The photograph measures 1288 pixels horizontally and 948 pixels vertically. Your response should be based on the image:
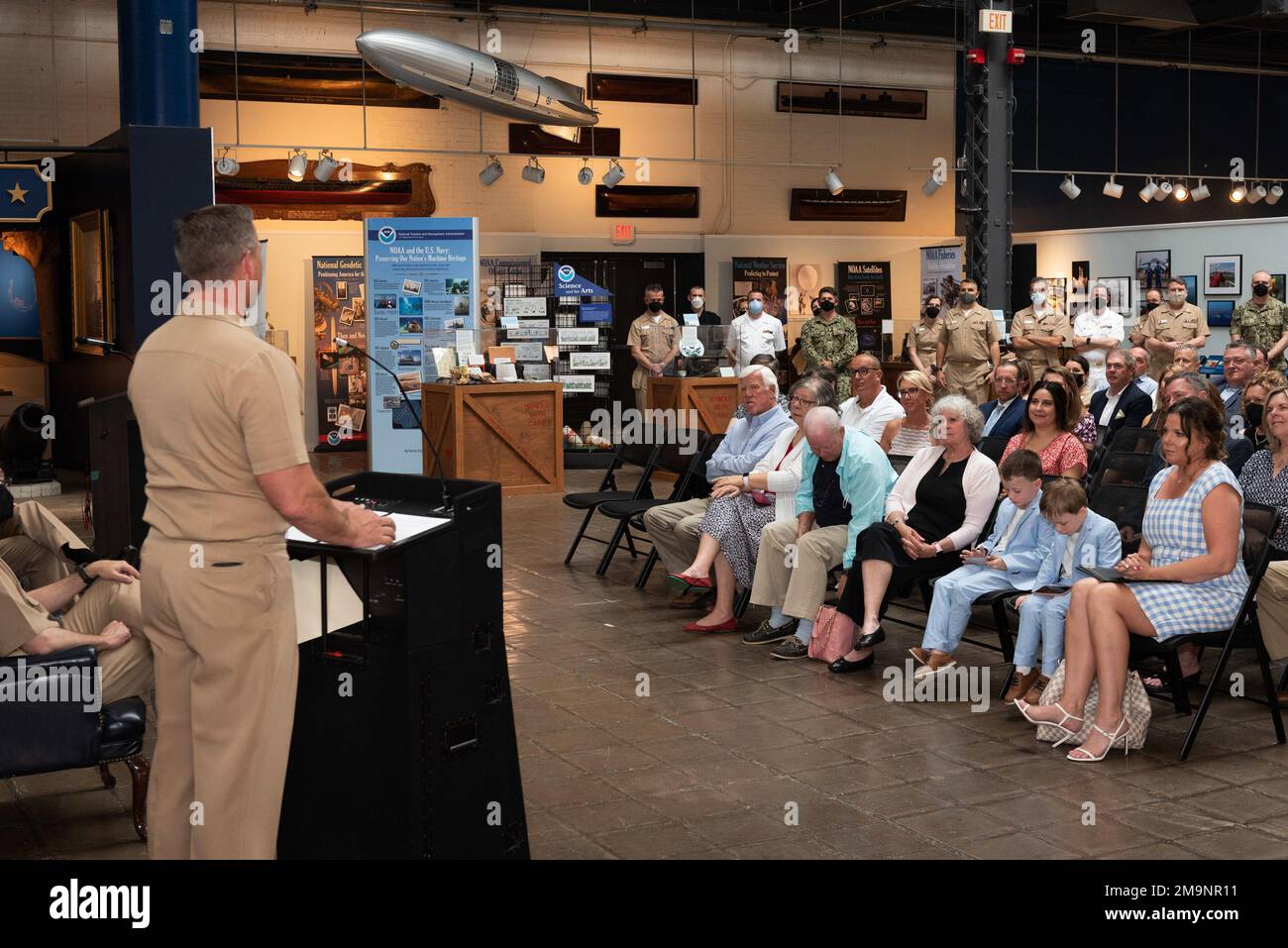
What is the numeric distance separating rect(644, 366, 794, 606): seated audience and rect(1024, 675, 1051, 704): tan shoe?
2163 millimetres

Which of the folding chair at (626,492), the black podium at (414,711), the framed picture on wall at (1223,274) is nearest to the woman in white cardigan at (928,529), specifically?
the folding chair at (626,492)

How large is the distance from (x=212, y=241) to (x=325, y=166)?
1238 cm

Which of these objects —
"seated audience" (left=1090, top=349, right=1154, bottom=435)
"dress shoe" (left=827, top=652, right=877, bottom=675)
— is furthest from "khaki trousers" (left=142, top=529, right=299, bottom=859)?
"seated audience" (left=1090, top=349, right=1154, bottom=435)

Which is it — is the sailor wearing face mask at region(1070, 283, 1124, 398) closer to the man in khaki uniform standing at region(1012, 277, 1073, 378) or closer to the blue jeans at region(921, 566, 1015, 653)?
the man in khaki uniform standing at region(1012, 277, 1073, 378)

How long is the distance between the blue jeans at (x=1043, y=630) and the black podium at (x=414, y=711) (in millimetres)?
2612

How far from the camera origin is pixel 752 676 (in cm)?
613

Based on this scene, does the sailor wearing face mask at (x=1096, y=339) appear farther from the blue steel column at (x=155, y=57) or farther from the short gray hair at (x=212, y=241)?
the short gray hair at (x=212, y=241)

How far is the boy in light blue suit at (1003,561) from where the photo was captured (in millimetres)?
5672

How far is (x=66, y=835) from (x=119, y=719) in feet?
1.94

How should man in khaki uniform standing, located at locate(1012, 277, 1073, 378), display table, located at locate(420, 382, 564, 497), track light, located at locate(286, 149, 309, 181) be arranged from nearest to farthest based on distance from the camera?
display table, located at locate(420, 382, 564, 497)
man in khaki uniform standing, located at locate(1012, 277, 1073, 378)
track light, located at locate(286, 149, 309, 181)

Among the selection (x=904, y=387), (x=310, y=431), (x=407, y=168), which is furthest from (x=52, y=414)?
(x=904, y=387)

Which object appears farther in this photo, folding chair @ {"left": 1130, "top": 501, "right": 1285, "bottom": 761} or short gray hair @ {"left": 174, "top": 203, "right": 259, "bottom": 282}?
folding chair @ {"left": 1130, "top": 501, "right": 1285, "bottom": 761}

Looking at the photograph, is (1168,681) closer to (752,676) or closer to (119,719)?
(752,676)

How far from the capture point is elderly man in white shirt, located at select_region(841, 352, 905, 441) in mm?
8242
